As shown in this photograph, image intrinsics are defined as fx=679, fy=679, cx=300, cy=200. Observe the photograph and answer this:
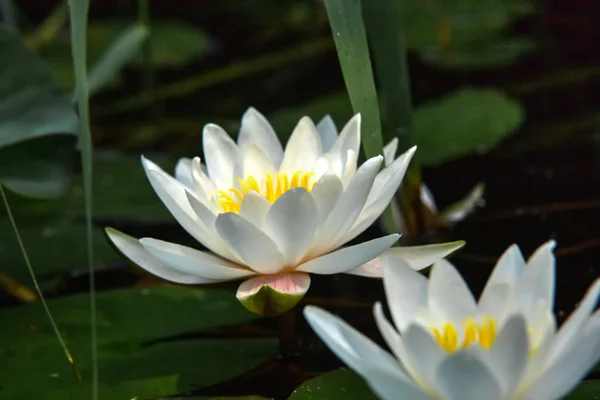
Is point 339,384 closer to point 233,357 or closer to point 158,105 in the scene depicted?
point 233,357

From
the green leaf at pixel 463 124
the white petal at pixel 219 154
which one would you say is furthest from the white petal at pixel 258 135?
the green leaf at pixel 463 124

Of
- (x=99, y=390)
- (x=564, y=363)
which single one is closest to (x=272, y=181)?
(x=99, y=390)

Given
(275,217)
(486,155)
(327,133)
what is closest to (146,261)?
(275,217)

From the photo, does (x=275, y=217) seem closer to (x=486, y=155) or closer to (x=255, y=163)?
(x=255, y=163)

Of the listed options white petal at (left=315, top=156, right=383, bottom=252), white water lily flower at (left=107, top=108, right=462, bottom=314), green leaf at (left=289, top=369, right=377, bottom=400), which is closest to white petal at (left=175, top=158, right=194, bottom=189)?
white water lily flower at (left=107, top=108, right=462, bottom=314)

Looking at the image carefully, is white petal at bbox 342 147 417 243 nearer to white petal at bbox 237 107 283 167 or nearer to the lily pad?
white petal at bbox 237 107 283 167
